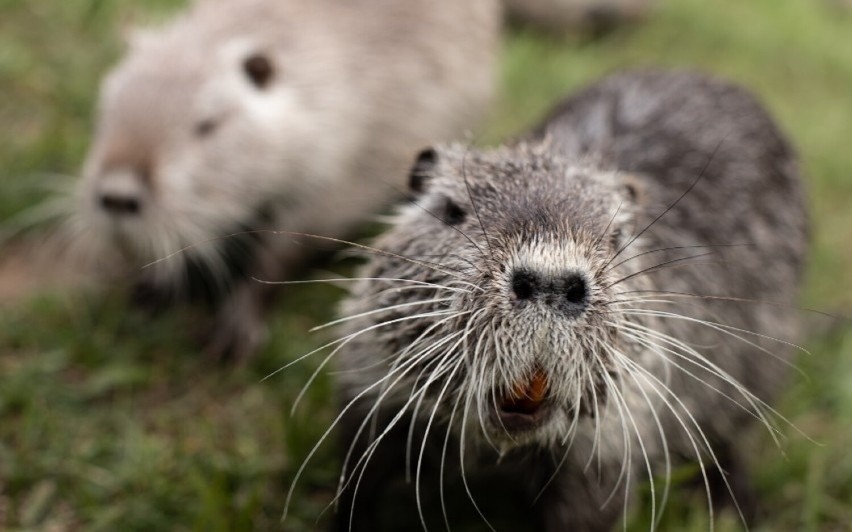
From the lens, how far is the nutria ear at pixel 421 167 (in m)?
2.52

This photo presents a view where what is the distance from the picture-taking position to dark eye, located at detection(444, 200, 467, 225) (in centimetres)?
224

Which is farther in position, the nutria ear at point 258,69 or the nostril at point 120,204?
the nutria ear at point 258,69

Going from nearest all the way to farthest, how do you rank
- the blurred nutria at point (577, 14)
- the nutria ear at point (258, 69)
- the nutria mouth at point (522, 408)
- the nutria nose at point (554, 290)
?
the nutria nose at point (554, 290)
the nutria mouth at point (522, 408)
the nutria ear at point (258, 69)
the blurred nutria at point (577, 14)

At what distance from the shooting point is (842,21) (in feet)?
28.1

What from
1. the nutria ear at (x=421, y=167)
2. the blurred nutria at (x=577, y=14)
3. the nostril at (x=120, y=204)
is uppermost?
the blurred nutria at (x=577, y=14)

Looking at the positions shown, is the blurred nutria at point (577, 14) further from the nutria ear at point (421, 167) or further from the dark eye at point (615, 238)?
the dark eye at point (615, 238)

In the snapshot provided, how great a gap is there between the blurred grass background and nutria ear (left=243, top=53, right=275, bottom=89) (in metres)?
0.87

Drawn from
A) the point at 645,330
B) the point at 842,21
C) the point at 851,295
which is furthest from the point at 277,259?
the point at 842,21

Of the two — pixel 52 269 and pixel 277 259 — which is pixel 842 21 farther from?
pixel 52 269

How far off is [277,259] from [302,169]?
385mm

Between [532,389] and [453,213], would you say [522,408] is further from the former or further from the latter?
[453,213]

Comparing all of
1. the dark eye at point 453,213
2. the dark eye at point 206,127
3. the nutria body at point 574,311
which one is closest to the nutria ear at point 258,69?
the dark eye at point 206,127

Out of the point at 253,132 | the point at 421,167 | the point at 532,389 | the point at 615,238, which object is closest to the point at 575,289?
the point at 532,389

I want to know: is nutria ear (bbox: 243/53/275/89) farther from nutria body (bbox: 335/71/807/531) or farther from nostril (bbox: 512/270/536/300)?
nostril (bbox: 512/270/536/300)
